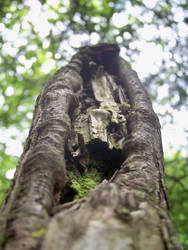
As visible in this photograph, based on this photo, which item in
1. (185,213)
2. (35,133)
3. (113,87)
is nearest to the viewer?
(35,133)

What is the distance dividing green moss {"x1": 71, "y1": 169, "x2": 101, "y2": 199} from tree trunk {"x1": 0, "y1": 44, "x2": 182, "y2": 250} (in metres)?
0.01

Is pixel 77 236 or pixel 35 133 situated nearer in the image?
pixel 77 236

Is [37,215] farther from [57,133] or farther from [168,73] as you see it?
[168,73]

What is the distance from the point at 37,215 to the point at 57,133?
1.02 metres

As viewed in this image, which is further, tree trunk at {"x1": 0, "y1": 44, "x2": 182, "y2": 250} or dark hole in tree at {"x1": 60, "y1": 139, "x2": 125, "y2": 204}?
dark hole in tree at {"x1": 60, "y1": 139, "x2": 125, "y2": 204}

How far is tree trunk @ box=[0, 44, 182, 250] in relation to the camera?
1.37 m

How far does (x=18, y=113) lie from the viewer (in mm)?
9273

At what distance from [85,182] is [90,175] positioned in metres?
0.14

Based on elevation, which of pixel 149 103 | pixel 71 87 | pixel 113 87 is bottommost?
pixel 149 103

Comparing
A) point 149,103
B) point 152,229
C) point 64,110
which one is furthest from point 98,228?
point 149,103

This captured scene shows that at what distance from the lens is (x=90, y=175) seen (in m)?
2.65

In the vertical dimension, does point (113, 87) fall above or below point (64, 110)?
above

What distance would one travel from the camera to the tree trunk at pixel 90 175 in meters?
1.37

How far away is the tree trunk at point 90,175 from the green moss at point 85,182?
0.01m
